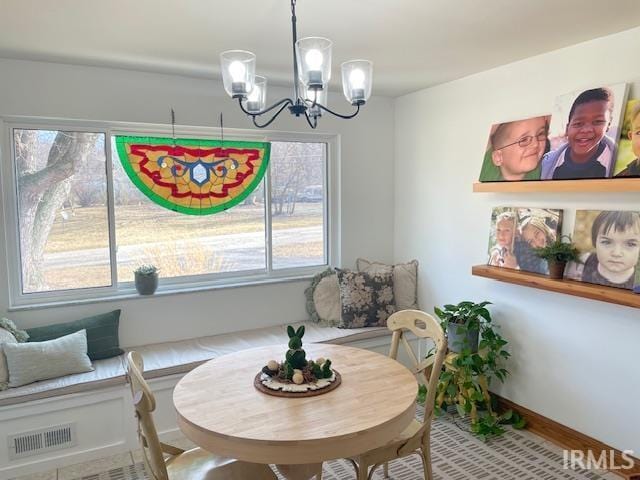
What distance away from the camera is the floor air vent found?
2.60 metres

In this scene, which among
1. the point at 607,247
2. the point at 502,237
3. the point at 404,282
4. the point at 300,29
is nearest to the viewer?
the point at 300,29

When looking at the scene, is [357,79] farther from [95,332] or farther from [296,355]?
[95,332]

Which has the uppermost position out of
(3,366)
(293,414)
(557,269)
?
(557,269)

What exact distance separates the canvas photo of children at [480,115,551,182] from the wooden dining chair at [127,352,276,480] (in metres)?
2.25

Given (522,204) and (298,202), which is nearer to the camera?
(522,204)

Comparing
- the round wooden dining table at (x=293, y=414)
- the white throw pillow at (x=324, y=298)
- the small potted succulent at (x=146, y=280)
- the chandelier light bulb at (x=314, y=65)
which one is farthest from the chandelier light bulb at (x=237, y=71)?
the white throw pillow at (x=324, y=298)

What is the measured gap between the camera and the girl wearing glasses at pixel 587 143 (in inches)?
97.7

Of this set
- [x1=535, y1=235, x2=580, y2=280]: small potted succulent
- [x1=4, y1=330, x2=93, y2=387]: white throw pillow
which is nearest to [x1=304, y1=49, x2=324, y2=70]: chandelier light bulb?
[x1=535, y1=235, x2=580, y2=280]: small potted succulent

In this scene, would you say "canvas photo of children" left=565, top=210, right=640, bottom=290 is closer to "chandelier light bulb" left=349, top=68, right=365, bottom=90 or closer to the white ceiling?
the white ceiling

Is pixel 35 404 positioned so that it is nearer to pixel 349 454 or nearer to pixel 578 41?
pixel 349 454

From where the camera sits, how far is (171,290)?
348 cm

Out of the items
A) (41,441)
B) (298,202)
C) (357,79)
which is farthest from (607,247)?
(41,441)

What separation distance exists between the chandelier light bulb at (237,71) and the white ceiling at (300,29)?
A: 421mm

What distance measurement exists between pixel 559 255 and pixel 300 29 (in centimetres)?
187
